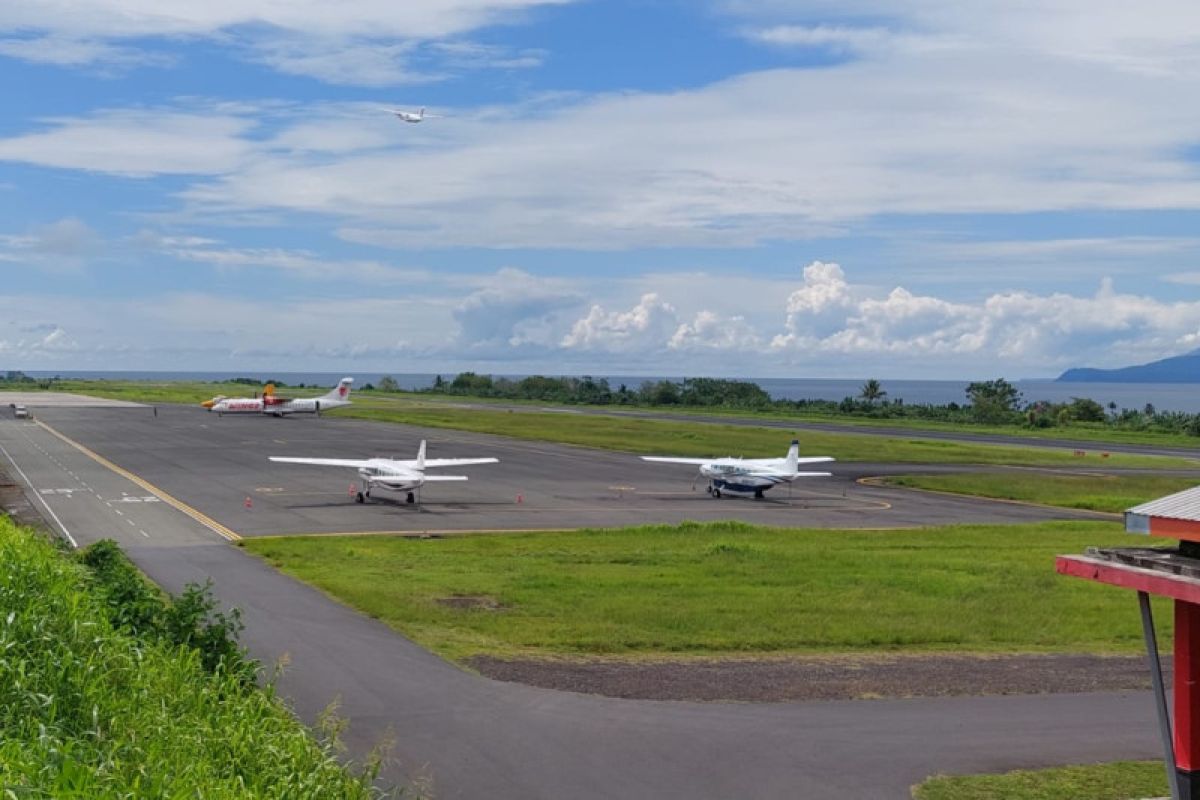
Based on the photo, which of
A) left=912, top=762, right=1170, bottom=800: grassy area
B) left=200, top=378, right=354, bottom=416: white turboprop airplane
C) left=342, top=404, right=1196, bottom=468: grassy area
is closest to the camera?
left=912, top=762, right=1170, bottom=800: grassy area

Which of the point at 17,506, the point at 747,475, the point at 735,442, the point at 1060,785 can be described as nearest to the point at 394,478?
the point at 17,506

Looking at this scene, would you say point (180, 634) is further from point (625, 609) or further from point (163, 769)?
point (625, 609)

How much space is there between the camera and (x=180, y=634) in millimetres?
21844

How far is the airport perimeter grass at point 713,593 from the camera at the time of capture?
1227 inches

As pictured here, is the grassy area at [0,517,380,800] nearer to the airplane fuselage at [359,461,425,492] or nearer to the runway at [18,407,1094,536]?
the runway at [18,407,1094,536]

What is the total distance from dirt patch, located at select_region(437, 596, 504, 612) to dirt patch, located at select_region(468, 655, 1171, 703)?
6.38m

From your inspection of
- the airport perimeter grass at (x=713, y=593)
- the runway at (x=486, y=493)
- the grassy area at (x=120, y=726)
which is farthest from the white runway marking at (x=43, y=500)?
the grassy area at (x=120, y=726)

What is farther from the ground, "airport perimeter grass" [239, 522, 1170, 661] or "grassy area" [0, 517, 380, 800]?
"grassy area" [0, 517, 380, 800]

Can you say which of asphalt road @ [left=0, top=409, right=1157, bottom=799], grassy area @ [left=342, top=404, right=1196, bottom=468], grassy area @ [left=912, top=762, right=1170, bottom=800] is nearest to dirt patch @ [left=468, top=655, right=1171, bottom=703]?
asphalt road @ [left=0, top=409, right=1157, bottom=799]

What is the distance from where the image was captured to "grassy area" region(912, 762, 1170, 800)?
19.3m

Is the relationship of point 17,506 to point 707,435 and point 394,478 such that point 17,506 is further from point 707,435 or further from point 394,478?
point 707,435

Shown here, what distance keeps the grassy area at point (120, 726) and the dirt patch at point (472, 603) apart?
53.1 feet

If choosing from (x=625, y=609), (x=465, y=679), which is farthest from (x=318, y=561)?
(x=465, y=679)

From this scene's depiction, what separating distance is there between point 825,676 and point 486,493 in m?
44.5
